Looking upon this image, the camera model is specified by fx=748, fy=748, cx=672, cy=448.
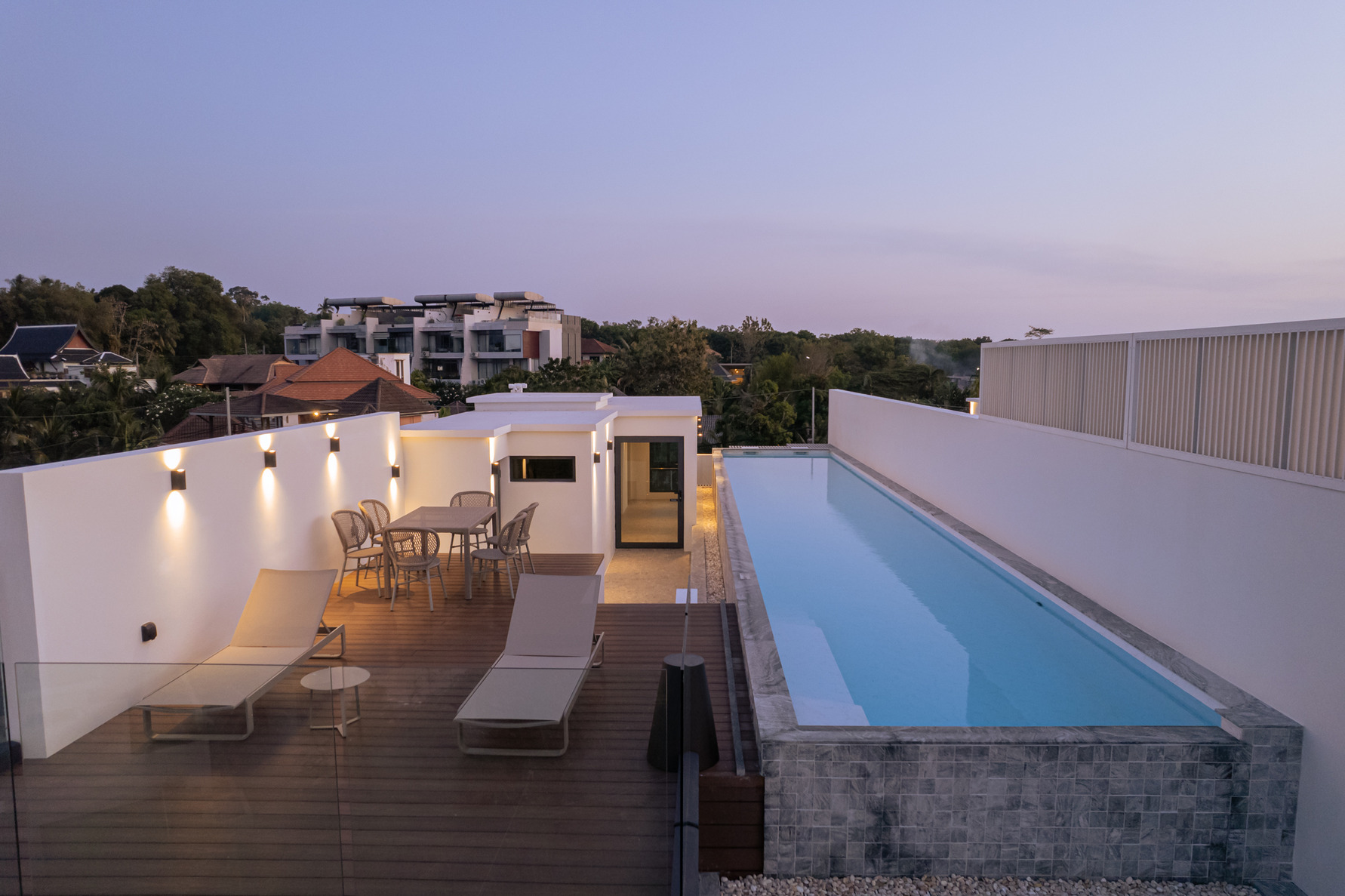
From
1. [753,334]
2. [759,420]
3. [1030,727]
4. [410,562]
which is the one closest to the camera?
[1030,727]

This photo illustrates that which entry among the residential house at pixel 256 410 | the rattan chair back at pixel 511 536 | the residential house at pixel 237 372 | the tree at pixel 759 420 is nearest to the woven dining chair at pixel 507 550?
the rattan chair back at pixel 511 536

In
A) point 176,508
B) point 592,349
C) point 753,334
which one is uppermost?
point 753,334

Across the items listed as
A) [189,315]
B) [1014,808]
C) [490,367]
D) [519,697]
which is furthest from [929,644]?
[189,315]

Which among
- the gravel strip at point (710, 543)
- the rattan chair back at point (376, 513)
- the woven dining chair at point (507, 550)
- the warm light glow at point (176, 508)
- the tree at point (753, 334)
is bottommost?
the gravel strip at point (710, 543)

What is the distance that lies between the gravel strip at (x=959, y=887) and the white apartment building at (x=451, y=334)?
48093 mm

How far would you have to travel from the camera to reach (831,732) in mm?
4059

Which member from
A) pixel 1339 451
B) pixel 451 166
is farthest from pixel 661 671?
pixel 451 166

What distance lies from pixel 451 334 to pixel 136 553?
166ft

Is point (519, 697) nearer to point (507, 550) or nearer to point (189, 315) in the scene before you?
point (507, 550)

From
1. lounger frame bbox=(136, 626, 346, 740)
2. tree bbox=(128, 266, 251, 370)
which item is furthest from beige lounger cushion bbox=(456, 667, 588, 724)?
tree bbox=(128, 266, 251, 370)

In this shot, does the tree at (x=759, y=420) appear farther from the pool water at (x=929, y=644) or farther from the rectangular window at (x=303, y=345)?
the rectangular window at (x=303, y=345)

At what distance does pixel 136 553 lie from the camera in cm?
470

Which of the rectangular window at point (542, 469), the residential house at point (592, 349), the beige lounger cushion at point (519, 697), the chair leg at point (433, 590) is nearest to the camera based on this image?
the beige lounger cushion at point (519, 697)

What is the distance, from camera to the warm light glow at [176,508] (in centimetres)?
507
